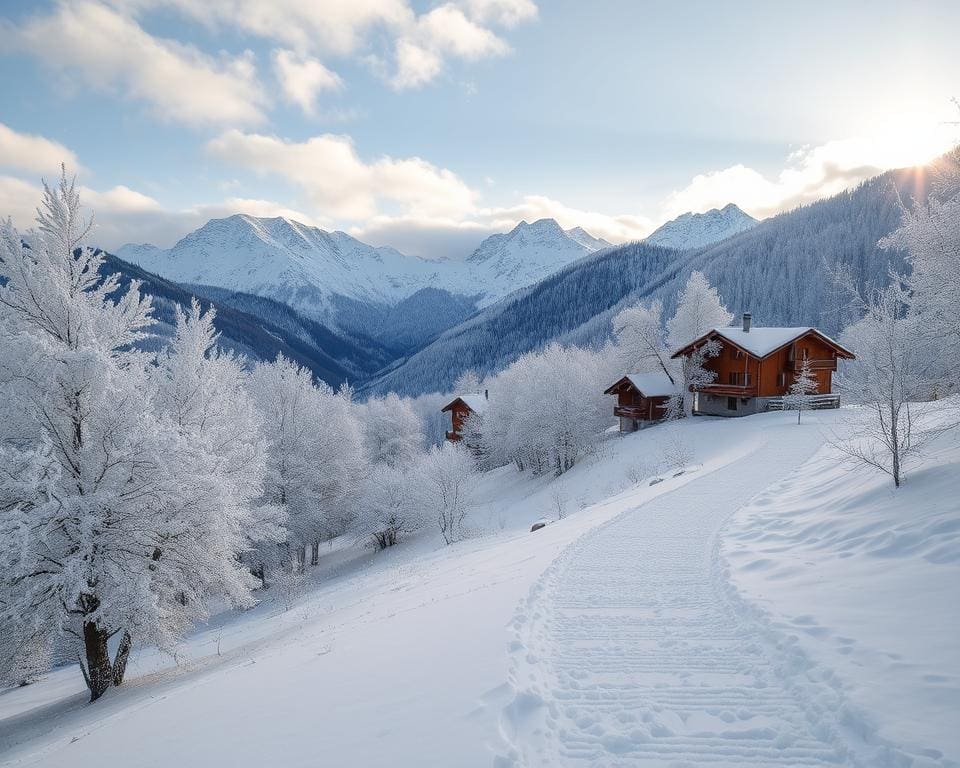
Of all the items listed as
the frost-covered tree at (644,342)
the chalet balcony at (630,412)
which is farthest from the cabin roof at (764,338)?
the chalet balcony at (630,412)

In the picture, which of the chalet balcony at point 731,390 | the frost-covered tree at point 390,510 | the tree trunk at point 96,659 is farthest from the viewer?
the chalet balcony at point 731,390

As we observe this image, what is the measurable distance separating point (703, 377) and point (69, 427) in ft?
130

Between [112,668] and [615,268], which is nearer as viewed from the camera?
[112,668]

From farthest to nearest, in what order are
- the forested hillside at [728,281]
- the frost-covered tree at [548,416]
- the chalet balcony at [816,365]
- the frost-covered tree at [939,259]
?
1. the forested hillside at [728,281]
2. the frost-covered tree at [548,416]
3. the chalet balcony at [816,365]
4. the frost-covered tree at [939,259]

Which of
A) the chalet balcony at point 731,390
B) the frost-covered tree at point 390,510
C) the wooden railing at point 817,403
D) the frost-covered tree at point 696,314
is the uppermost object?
the frost-covered tree at point 696,314

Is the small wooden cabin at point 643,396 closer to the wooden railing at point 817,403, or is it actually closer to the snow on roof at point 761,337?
the snow on roof at point 761,337

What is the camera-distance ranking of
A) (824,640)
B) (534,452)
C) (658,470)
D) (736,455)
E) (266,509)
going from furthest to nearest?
(534,452) → (658,470) → (736,455) → (266,509) → (824,640)

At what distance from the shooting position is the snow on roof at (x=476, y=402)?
57.0 meters

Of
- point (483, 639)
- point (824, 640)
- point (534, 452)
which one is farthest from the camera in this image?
point (534, 452)

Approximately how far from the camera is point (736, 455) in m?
25.1

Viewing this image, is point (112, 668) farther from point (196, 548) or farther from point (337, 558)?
point (337, 558)

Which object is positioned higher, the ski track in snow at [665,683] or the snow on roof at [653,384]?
the snow on roof at [653,384]

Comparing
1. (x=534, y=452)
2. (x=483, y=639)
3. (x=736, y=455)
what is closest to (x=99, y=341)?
(x=483, y=639)

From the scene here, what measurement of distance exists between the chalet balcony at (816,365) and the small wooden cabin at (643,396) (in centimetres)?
909
